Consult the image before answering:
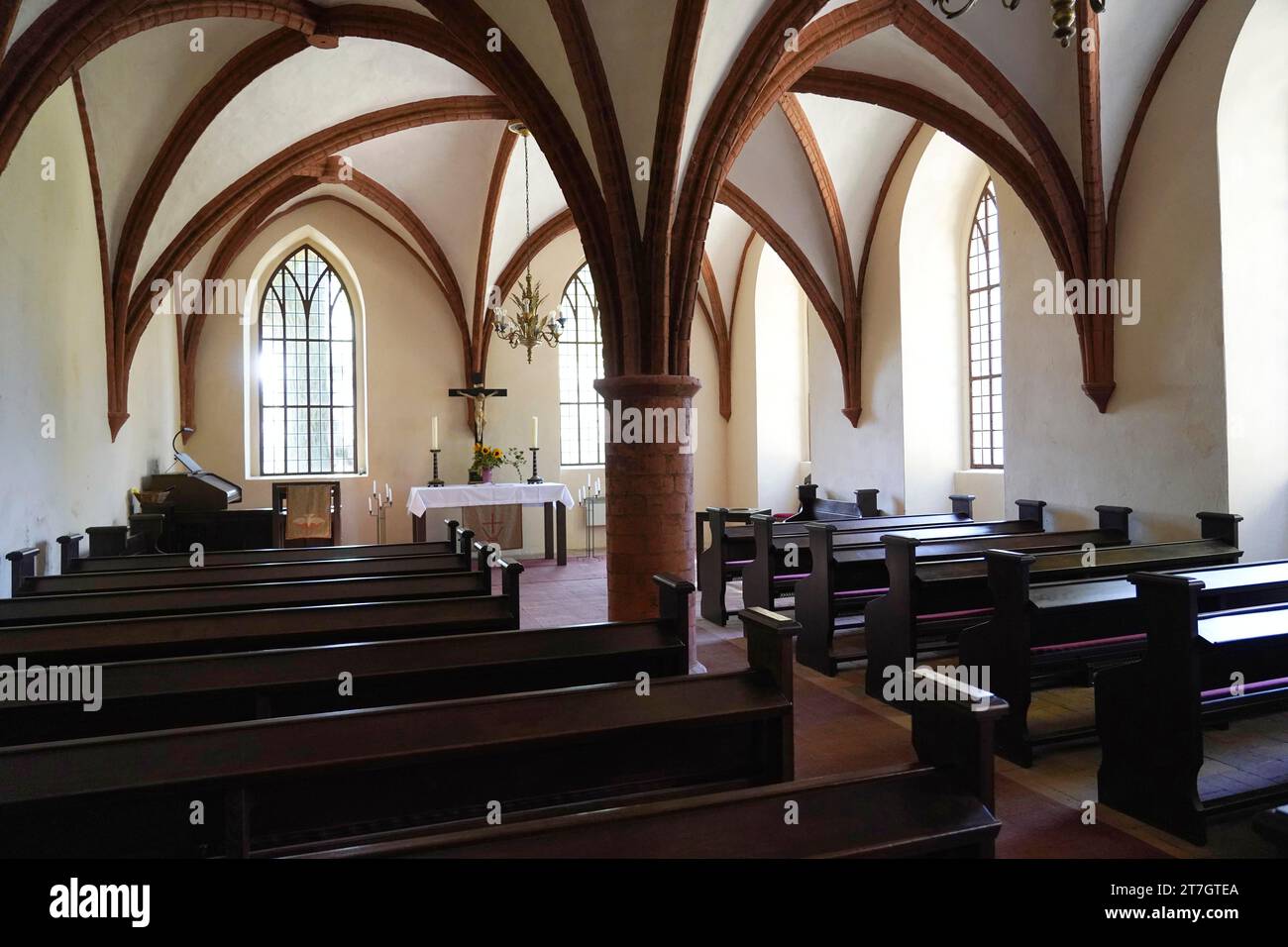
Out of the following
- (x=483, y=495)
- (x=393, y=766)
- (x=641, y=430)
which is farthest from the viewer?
(x=483, y=495)

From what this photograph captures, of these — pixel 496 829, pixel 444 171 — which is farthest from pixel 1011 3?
pixel 444 171

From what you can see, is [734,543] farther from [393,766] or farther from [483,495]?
[393,766]

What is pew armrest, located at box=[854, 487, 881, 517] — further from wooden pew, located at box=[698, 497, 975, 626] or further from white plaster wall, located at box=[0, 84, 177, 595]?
white plaster wall, located at box=[0, 84, 177, 595]

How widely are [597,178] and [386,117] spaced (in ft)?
15.3

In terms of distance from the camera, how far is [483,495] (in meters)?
13.2

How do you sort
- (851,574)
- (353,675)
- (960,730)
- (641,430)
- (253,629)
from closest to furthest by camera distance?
(960,730), (353,675), (253,629), (641,430), (851,574)

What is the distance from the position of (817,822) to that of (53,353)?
7979 millimetres

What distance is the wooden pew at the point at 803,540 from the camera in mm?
7934

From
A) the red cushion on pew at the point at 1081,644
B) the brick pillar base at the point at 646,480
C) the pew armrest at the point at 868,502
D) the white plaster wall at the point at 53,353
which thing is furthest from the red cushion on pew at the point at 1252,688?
the white plaster wall at the point at 53,353

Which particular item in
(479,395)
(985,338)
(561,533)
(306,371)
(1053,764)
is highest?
(306,371)

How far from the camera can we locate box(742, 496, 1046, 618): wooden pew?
26.0 ft

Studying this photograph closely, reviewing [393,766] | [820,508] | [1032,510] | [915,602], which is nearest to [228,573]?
[393,766]

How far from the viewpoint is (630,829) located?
210cm

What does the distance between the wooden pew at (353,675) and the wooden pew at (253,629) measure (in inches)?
24.0
